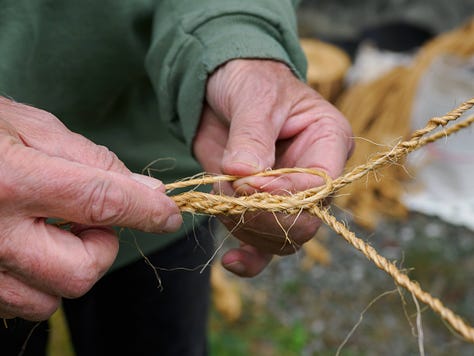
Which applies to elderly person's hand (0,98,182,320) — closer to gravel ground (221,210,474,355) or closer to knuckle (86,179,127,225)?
knuckle (86,179,127,225)

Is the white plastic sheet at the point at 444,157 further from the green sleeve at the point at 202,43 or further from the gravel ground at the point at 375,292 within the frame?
the green sleeve at the point at 202,43

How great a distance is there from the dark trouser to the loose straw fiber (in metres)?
1.50

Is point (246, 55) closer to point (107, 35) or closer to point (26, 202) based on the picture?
point (107, 35)

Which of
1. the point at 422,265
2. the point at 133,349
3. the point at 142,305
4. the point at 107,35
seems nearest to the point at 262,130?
the point at 107,35

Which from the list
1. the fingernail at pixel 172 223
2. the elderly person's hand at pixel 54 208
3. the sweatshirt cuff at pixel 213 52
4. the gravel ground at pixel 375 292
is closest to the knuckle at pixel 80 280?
the elderly person's hand at pixel 54 208

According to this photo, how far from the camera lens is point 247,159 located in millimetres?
750

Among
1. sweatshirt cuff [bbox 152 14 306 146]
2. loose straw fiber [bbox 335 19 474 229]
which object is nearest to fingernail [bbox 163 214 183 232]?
sweatshirt cuff [bbox 152 14 306 146]

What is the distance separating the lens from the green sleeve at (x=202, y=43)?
2.90 ft

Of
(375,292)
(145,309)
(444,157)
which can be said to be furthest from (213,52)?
(444,157)

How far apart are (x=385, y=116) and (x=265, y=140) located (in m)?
2.30

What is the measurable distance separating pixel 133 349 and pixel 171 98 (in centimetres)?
62

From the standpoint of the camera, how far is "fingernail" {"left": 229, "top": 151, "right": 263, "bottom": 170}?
2.46ft

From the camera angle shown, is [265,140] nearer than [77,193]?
No

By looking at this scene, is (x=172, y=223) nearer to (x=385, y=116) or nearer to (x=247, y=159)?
(x=247, y=159)
